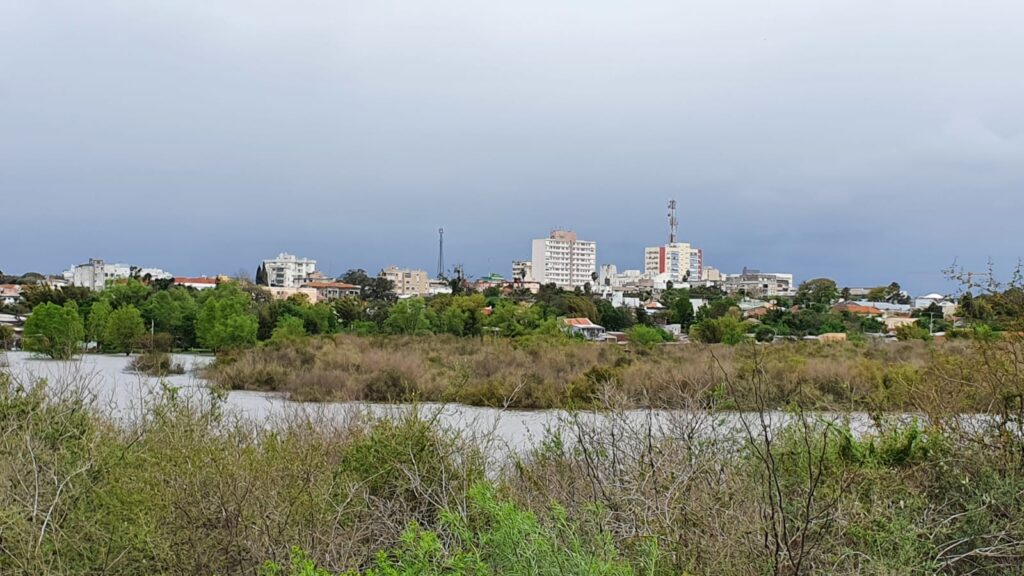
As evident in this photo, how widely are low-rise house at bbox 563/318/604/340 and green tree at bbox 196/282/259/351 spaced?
1555 cm

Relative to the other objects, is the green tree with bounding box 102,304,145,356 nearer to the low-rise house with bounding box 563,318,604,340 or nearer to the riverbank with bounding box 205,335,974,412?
the riverbank with bounding box 205,335,974,412

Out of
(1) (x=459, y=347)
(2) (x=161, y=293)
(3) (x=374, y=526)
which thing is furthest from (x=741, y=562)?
(2) (x=161, y=293)

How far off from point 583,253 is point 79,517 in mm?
135246

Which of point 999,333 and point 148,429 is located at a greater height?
point 999,333

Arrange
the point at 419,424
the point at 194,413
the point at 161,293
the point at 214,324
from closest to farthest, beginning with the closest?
the point at 419,424 < the point at 194,413 < the point at 214,324 < the point at 161,293

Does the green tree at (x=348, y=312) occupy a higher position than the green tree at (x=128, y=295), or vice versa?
the green tree at (x=128, y=295)

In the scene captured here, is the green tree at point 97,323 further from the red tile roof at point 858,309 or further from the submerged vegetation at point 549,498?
the red tile roof at point 858,309

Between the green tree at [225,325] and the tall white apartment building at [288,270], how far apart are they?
83821mm

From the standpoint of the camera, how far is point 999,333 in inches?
255

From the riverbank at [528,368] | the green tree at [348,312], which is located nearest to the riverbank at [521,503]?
the riverbank at [528,368]

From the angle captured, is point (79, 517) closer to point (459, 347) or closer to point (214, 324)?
point (459, 347)

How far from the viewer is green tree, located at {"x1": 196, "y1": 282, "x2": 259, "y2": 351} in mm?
36750

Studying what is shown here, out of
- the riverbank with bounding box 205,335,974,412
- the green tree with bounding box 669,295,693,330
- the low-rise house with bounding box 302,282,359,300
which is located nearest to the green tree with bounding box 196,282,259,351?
the riverbank with bounding box 205,335,974,412

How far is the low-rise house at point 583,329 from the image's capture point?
42453 mm
